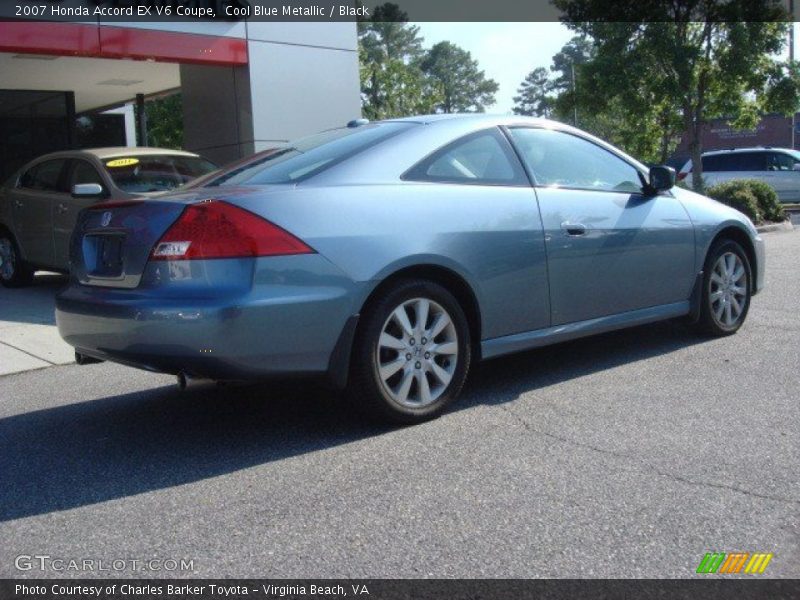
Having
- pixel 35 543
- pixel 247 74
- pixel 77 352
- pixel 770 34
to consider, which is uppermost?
pixel 770 34

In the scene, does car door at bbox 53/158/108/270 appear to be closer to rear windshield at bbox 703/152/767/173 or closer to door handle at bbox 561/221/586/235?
door handle at bbox 561/221/586/235

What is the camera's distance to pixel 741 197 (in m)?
17.5

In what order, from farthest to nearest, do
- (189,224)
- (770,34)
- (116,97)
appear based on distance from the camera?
1. (770,34)
2. (116,97)
3. (189,224)

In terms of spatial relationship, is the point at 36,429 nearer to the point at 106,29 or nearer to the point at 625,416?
the point at 625,416

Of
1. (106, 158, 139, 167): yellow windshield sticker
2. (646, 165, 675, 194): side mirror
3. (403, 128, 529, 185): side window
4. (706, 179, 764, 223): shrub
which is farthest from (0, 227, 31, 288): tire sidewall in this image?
(706, 179, 764, 223): shrub

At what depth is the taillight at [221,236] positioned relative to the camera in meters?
4.07

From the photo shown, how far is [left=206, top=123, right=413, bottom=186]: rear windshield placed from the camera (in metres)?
4.71

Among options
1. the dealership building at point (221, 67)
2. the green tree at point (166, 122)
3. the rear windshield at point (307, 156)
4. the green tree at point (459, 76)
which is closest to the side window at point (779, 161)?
the dealership building at point (221, 67)

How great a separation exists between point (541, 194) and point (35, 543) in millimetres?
3159

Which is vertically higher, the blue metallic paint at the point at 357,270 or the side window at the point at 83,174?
the side window at the point at 83,174

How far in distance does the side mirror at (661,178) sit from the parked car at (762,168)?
19.9 m

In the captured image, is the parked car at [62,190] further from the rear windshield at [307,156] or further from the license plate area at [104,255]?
the license plate area at [104,255]

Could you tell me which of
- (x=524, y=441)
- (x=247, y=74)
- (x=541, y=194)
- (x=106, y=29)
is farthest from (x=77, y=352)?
(x=247, y=74)

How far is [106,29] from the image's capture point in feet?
35.6
